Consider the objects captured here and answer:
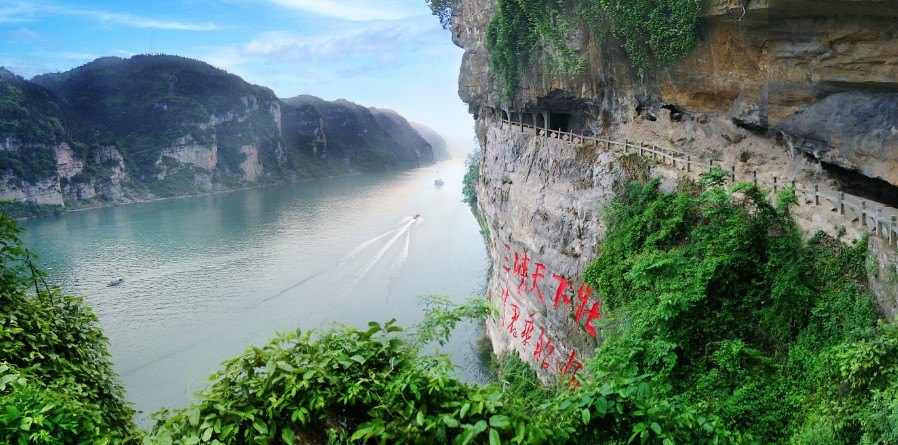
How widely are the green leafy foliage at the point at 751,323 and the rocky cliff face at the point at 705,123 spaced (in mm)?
559

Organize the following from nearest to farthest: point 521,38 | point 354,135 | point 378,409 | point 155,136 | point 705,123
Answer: point 378,409
point 705,123
point 521,38
point 155,136
point 354,135

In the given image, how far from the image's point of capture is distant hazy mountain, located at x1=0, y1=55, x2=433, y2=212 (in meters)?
61.9

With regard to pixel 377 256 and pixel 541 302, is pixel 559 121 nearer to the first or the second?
pixel 541 302

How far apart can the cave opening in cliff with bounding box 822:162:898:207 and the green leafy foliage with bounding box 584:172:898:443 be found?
317cm

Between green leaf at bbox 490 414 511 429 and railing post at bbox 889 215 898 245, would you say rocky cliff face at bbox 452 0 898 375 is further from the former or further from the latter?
green leaf at bbox 490 414 511 429

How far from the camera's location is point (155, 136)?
3145 inches

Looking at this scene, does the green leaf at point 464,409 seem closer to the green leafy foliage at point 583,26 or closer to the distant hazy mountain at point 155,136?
the green leafy foliage at point 583,26

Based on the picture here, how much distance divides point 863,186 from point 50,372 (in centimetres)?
1402

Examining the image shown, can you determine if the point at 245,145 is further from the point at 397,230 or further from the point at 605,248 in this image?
the point at 605,248

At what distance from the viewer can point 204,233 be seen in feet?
137

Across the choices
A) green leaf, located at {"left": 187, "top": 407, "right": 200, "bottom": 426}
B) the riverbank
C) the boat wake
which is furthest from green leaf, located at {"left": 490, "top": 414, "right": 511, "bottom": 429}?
the riverbank

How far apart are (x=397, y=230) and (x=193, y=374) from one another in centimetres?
2285

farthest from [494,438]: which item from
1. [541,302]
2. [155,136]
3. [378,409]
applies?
[155,136]

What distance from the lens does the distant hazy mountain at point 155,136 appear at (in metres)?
61.9
